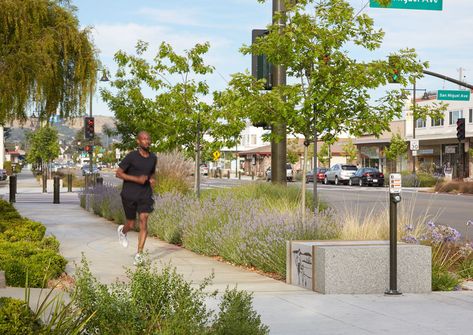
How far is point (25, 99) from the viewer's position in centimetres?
1308

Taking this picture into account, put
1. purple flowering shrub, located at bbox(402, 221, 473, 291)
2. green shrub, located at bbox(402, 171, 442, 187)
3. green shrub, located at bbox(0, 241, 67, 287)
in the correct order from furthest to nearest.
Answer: green shrub, located at bbox(402, 171, 442, 187)
purple flowering shrub, located at bbox(402, 221, 473, 291)
green shrub, located at bbox(0, 241, 67, 287)

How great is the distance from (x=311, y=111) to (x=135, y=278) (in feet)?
24.1

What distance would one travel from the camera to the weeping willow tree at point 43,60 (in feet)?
42.3

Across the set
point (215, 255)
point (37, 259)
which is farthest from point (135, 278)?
point (215, 255)

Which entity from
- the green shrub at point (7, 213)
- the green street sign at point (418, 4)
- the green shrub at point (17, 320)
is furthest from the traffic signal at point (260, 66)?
the green shrub at point (17, 320)

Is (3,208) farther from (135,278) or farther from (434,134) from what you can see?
(434,134)

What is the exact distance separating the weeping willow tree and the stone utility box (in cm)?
588

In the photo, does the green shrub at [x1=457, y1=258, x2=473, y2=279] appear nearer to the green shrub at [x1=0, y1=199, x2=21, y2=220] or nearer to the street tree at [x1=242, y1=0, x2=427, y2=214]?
the street tree at [x1=242, y1=0, x2=427, y2=214]

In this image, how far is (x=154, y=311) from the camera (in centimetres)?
540

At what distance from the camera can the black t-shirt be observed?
37.8ft

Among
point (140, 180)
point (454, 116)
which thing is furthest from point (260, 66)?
point (454, 116)

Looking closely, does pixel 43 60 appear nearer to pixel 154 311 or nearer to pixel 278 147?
pixel 278 147

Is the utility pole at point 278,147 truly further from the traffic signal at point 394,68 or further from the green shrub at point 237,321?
the green shrub at point 237,321

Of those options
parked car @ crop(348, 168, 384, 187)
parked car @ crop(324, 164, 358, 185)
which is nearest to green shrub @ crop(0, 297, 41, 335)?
parked car @ crop(348, 168, 384, 187)
